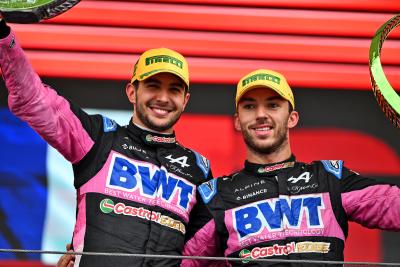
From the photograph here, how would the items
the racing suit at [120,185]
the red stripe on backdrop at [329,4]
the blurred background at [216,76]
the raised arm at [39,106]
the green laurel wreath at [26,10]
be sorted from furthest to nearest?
the red stripe on backdrop at [329,4] < the blurred background at [216,76] < the racing suit at [120,185] < the raised arm at [39,106] < the green laurel wreath at [26,10]

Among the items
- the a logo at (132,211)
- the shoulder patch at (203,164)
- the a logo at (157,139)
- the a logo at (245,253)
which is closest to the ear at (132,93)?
the a logo at (157,139)

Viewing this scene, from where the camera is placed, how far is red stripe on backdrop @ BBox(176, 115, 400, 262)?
3041mm

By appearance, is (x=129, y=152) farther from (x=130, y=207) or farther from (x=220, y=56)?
(x=220, y=56)

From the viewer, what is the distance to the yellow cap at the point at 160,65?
96.1 inches

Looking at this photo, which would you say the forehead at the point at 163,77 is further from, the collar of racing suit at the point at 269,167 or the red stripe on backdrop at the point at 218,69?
the red stripe on backdrop at the point at 218,69

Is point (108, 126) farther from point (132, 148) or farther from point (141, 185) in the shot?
point (141, 185)

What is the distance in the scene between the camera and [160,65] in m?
2.45

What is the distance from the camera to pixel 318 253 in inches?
89.0

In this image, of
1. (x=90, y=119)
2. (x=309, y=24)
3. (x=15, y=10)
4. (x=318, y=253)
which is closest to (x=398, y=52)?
(x=309, y=24)

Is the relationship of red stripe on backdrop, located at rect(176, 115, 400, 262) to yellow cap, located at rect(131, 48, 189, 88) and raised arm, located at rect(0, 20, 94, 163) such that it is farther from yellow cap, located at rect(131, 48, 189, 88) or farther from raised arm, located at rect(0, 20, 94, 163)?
raised arm, located at rect(0, 20, 94, 163)

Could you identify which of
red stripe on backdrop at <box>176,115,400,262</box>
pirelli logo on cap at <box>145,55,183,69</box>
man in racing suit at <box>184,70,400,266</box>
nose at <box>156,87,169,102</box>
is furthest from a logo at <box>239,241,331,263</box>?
red stripe on backdrop at <box>176,115,400,262</box>

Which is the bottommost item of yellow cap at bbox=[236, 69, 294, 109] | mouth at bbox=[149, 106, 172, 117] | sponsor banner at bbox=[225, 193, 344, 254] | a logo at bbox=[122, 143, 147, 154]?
sponsor banner at bbox=[225, 193, 344, 254]

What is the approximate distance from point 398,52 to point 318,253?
3.87 feet

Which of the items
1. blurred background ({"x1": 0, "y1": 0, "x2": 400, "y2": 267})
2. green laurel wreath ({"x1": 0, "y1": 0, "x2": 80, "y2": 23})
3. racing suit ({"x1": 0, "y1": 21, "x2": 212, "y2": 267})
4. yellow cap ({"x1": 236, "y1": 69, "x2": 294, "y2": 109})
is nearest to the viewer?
green laurel wreath ({"x1": 0, "y1": 0, "x2": 80, "y2": 23})
